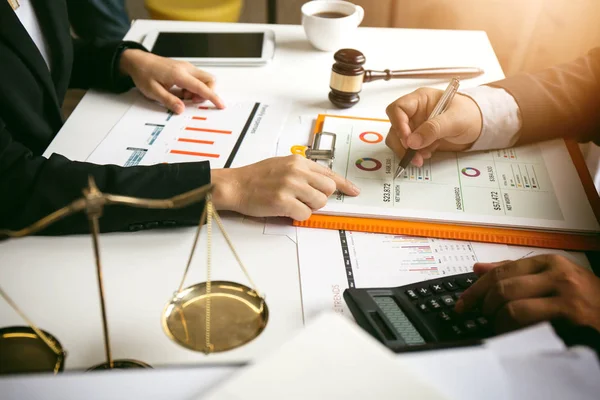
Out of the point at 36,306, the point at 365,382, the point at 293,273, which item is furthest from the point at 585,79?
the point at 36,306

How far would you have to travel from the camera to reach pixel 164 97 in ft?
3.32

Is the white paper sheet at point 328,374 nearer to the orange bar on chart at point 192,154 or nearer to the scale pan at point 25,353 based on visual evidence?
the scale pan at point 25,353

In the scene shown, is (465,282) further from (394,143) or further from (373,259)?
(394,143)

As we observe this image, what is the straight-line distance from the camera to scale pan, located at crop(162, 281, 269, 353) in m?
0.49

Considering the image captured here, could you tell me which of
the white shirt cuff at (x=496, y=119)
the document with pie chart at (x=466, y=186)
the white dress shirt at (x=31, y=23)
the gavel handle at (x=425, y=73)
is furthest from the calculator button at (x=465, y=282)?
the white dress shirt at (x=31, y=23)

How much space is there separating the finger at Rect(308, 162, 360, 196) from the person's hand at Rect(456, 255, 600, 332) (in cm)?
23

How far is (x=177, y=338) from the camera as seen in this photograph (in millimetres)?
489

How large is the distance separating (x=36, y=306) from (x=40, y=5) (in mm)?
652

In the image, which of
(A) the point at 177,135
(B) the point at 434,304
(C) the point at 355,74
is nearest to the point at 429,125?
(C) the point at 355,74

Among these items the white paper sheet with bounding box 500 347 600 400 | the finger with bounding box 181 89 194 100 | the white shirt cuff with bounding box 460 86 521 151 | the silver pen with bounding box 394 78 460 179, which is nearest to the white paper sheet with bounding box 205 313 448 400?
the white paper sheet with bounding box 500 347 600 400

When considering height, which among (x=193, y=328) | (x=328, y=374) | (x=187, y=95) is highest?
(x=328, y=374)

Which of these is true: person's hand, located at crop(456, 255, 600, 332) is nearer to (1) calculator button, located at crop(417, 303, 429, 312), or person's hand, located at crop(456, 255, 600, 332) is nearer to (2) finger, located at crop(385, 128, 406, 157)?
(1) calculator button, located at crop(417, 303, 429, 312)

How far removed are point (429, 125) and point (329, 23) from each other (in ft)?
1.51

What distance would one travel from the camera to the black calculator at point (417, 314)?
1.88ft
